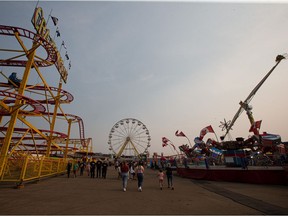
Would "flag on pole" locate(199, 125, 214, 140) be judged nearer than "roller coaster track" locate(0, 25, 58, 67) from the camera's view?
No

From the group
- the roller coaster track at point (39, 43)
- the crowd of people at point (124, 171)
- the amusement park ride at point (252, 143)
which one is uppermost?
the roller coaster track at point (39, 43)

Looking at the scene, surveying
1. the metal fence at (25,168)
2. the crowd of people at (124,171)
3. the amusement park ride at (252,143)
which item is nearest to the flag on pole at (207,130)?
the amusement park ride at (252,143)

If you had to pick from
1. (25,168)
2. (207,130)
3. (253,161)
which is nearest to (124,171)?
(25,168)

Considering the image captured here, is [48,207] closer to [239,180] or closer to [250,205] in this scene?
[250,205]

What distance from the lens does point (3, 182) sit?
1052cm

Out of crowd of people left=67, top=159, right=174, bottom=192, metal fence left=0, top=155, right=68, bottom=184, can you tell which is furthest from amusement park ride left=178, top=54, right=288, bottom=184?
metal fence left=0, top=155, right=68, bottom=184

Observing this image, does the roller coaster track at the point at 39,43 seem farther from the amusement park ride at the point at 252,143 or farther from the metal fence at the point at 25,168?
the amusement park ride at the point at 252,143

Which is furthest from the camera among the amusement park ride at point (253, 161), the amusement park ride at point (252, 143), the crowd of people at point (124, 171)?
the amusement park ride at point (252, 143)

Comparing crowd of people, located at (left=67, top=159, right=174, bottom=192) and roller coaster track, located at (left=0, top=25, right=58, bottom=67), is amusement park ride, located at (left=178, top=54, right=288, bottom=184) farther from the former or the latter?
roller coaster track, located at (left=0, top=25, right=58, bottom=67)

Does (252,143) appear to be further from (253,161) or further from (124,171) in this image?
(124,171)

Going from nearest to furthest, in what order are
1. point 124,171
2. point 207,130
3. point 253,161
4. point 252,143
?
1. point 124,171
2. point 252,143
3. point 207,130
4. point 253,161

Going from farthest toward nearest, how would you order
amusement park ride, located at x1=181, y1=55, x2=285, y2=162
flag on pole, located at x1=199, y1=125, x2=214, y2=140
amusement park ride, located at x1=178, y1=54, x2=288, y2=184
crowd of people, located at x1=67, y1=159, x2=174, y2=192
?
flag on pole, located at x1=199, y1=125, x2=214, y2=140
amusement park ride, located at x1=181, y1=55, x2=285, y2=162
amusement park ride, located at x1=178, y1=54, x2=288, y2=184
crowd of people, located at x1=67, y1=159, x2=174, y2=192

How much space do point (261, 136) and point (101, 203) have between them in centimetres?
1484

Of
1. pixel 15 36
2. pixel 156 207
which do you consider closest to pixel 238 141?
pixel 156 207
